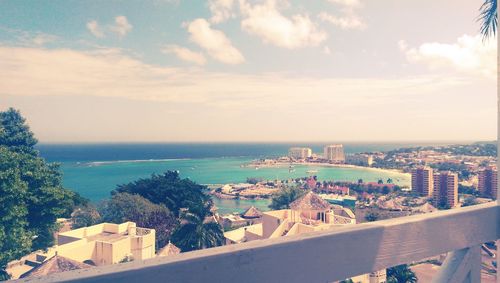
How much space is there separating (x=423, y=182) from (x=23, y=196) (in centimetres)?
3832

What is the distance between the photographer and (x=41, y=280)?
65 centimetres

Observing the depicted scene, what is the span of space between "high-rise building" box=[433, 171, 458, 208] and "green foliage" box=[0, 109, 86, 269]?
91.8 feet

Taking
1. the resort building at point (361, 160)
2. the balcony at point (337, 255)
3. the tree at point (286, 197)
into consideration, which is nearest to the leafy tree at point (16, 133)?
the balcony at point (337, 255)

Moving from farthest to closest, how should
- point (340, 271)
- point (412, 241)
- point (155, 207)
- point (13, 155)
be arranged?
point (155, 207) → point (13, 155) → point (412, 241) → point (340, 271)

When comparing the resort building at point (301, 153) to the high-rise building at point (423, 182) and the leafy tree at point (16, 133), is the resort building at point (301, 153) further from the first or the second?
the leafy tree at point (16, 133)

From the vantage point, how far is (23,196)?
10375mm

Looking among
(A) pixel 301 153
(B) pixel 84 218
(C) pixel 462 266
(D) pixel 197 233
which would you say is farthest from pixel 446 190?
(A) pixel 301 153

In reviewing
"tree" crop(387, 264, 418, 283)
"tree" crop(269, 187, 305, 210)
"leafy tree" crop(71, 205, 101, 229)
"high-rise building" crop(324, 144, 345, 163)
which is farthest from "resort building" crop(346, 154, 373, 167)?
"tree" crop(387, 264, 418, 283)

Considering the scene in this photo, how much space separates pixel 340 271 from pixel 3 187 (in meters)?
11.0

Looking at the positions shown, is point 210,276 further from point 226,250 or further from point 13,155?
point 13,155

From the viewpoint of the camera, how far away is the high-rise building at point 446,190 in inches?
1155

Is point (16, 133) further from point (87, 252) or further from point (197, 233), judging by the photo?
point (197, 233)

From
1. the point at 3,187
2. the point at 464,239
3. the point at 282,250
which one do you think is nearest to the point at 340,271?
the point at 282,250

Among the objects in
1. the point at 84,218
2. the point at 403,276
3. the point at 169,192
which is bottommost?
the point at 403,276
